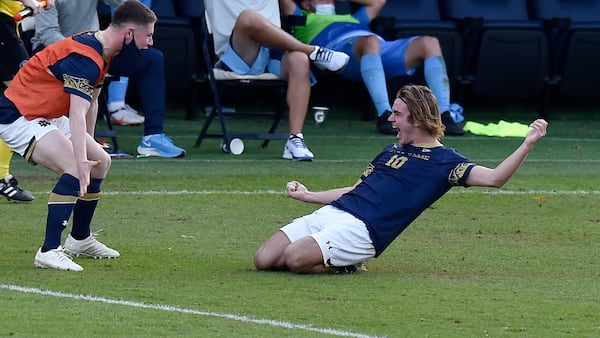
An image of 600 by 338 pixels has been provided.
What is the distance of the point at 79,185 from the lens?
7156mm

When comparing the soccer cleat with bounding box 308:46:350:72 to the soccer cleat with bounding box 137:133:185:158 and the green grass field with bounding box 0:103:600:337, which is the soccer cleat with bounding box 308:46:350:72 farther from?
the soccer cleat with bounding box 137:133:185:158

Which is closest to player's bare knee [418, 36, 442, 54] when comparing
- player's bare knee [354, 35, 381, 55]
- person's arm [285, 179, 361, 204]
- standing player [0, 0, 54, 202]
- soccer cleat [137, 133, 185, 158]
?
player's bare knee [354, 35, 381, 55]

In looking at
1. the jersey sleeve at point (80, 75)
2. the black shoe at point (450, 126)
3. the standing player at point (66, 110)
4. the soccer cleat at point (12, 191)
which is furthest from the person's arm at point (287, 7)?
the jersey sleeve at point (80, 75)

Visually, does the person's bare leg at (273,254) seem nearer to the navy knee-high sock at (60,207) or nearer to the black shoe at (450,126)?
the navy knee-high sock at (60,207)

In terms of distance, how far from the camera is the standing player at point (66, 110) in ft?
23.2

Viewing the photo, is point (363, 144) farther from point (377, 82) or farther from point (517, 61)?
point (517, 61)

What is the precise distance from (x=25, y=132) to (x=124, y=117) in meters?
6.87

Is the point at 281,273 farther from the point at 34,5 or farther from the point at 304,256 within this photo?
the point at 34,5

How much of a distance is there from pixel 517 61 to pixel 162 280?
30.0ft

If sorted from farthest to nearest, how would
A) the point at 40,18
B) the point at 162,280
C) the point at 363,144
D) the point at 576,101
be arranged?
1. the point at 576,101
2. the point at 363,144
3. the point at 40,18
4. the point at 162,280

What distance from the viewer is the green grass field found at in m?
5.95

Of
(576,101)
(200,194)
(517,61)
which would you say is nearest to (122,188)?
(200,194)

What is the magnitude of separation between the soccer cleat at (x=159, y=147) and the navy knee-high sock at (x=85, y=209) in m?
4.42

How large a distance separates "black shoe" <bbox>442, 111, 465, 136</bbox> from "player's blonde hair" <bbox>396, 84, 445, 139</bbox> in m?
6.45
